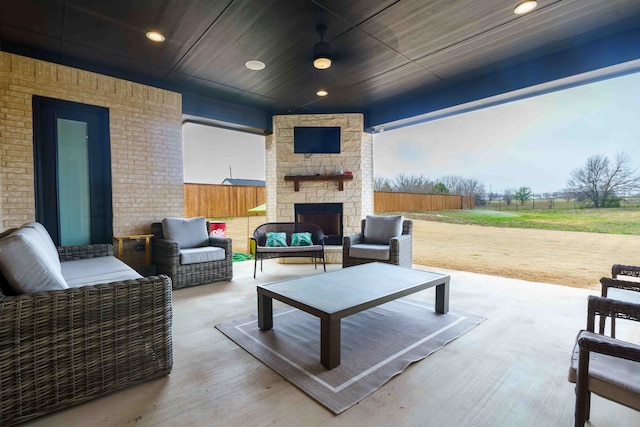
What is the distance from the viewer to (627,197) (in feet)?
11.5

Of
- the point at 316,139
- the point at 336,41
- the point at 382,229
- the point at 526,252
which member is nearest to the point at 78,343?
the point at 336,41

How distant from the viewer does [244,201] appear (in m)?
7.52

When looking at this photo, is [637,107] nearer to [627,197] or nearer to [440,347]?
[627,197]

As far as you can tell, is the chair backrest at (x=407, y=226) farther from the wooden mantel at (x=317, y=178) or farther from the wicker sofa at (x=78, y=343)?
the wicker sofa at (x=78, y=343)

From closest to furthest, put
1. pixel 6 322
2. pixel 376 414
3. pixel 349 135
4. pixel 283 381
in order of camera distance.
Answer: pixel 6 322 < pixel 376 414 < pixel 283 381 < pixel 349 135

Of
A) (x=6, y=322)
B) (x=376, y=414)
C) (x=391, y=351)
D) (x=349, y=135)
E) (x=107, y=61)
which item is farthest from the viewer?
(x=349, y=135)

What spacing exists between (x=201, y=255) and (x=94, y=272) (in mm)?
1262

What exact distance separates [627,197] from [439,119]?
2.63 meters

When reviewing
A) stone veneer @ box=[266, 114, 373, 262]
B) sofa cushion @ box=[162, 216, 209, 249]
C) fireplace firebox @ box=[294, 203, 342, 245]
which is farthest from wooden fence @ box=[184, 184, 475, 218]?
sofa cushion @ box=[162, 216, 209, 249]

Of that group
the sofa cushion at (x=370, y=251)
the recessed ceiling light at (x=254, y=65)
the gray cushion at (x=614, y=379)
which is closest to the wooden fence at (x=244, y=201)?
the sofa cushion at (x=370, y=251)

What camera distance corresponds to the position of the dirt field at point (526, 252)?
370cm

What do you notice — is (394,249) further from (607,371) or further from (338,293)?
(607,371)

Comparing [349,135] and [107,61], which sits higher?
[107,61]

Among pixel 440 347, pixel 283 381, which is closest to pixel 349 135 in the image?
pixel 440 347
